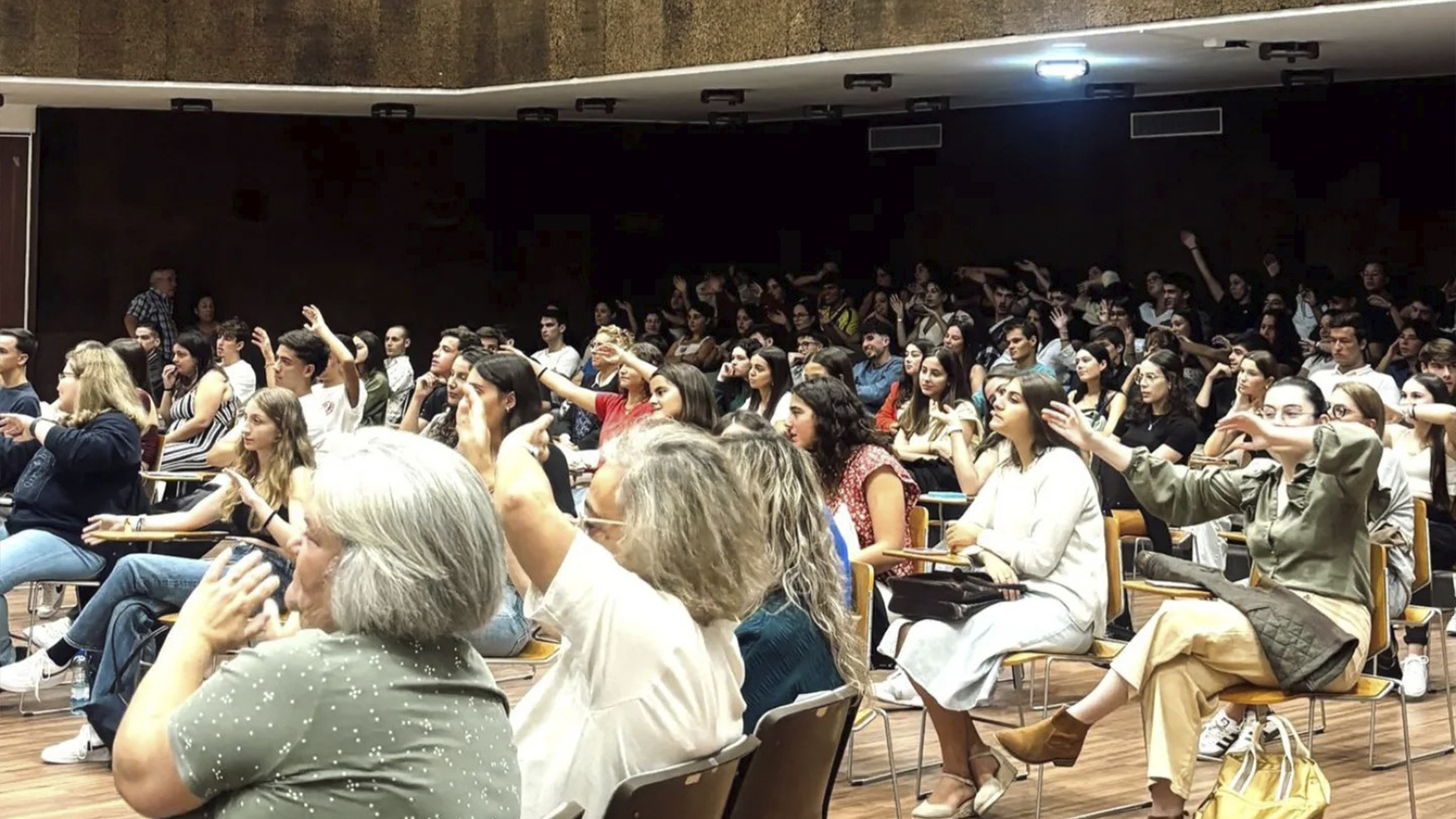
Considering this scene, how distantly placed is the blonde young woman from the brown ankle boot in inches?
122

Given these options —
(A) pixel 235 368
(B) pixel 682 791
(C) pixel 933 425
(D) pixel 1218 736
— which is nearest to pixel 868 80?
(C) pixel 933 425

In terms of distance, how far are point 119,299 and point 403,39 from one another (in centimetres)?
412

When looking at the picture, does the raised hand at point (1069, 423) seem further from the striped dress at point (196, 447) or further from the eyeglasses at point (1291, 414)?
the striped dress at point (196, 447)

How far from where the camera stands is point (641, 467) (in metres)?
2.90

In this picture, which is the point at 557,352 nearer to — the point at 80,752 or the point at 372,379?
the point at 372,379

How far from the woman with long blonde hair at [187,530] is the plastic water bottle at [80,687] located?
0.08 m

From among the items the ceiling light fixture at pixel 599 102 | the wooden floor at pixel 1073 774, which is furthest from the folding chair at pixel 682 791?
the ceiling light fixture at pixel 599 102

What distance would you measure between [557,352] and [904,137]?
3.98m

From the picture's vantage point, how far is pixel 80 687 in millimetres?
5598

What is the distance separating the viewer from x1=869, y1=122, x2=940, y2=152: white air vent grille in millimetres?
15500

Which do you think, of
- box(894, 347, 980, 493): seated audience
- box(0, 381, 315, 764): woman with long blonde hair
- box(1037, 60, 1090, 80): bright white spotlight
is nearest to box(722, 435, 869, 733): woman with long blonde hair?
box(0, 381, 315, 764): woman with long blonde hair

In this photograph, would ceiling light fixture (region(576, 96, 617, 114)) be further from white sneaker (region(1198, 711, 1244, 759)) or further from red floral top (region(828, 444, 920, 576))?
white sneaker (region(1198, 711, 1244, 759))

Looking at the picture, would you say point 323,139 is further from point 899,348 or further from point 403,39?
point 899,348

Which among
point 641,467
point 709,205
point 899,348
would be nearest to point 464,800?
point 641,467
